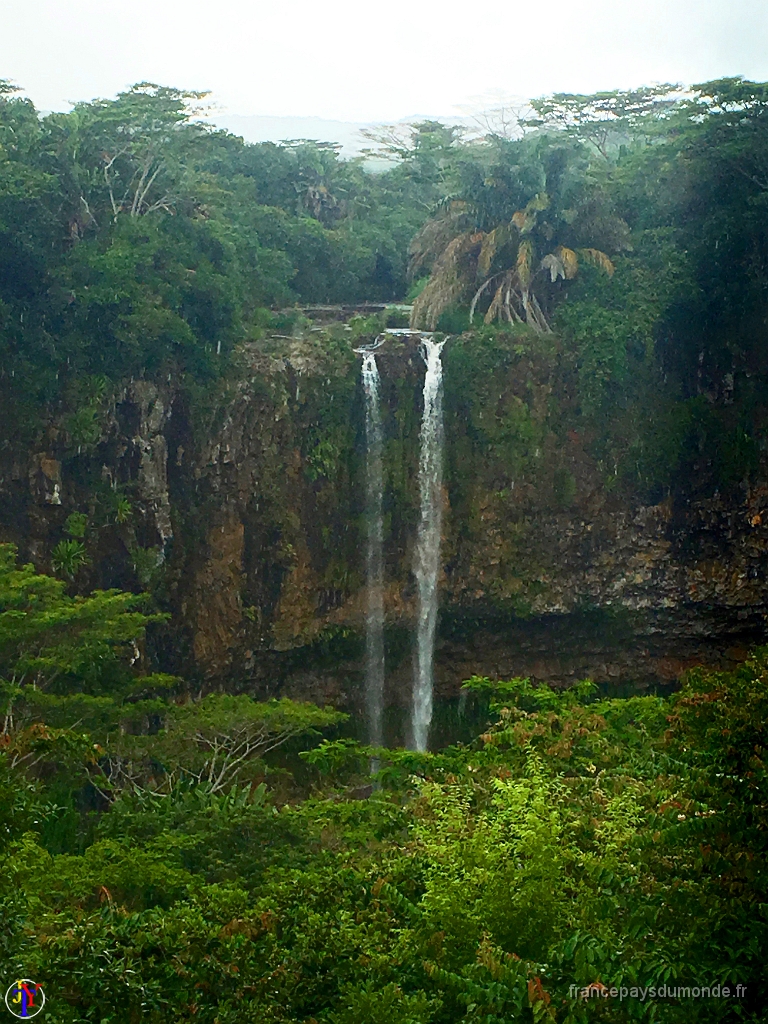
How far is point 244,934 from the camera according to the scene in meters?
5.25

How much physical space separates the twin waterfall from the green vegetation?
312 inches

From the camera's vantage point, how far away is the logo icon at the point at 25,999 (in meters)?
4.36

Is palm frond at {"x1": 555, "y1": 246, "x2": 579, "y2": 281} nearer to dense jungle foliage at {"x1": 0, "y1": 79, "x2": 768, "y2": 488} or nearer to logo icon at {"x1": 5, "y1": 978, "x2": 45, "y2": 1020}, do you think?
dense jungle foliage at {"x1": 0, "y1": 79, "x2": 768, "y2": 488}

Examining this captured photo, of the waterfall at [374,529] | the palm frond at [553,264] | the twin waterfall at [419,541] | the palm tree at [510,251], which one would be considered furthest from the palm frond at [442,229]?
the waterfall at [374,529]

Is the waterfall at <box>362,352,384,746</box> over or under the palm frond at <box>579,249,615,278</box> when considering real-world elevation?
under

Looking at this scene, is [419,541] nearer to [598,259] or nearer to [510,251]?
[510,251]

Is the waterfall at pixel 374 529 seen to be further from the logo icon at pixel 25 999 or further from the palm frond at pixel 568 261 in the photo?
the logo icon at pixel 25 999

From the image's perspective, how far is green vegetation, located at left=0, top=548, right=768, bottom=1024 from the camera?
4414 mm

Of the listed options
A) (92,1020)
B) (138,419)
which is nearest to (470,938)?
(92,1020)

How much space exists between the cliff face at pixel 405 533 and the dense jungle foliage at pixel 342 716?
0.35 meters

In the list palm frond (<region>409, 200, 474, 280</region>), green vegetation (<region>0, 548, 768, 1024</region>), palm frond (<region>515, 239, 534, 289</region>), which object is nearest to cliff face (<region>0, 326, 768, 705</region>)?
palm frond (<region>515, 239, 534, 289</region>)

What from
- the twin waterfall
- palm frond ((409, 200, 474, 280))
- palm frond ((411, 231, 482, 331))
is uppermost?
palm frond ((409, 200, 474, 280))

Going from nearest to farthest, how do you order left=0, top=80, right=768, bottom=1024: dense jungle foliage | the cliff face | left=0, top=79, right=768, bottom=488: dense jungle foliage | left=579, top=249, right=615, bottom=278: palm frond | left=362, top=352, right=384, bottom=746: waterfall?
1. left=0, top=80, right=768, bottom=1024: dense jungle foliage
2. left=0, top=79, right=768, bottom=488: dense jungle foliage
3. the cliff face
4. left=362, top=352, right=384, bottom=746: waterfall
5. left=579, top=249, right=615, bottom=278: palm frond

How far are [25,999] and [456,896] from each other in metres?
1.98
